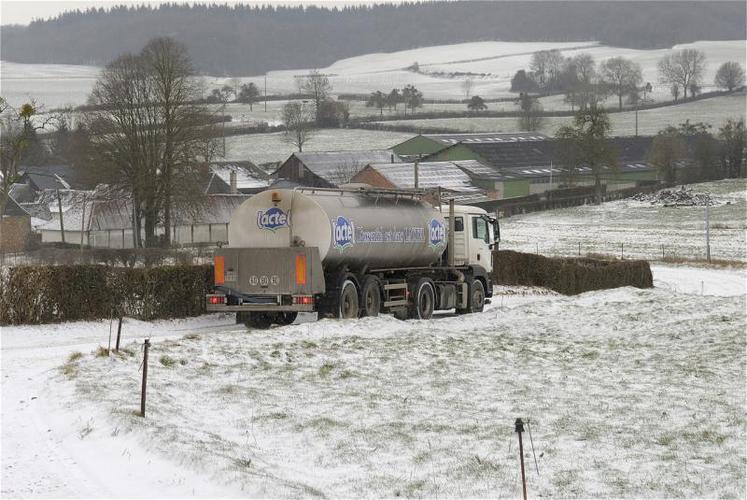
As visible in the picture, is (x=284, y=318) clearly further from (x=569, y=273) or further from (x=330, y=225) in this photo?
(x=569, y=273)

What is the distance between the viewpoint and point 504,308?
1372 inches

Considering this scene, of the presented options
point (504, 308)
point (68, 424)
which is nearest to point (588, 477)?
point (68, 424)

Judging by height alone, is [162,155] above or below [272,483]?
above

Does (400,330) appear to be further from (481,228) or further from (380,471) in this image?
(380,471)

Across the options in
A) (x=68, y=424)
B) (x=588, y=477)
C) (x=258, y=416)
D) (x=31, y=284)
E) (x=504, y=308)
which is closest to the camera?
(x=588, y=477)

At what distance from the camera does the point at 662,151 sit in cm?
12019

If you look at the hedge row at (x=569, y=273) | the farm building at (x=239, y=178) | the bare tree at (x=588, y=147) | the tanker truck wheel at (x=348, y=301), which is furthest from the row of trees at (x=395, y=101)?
the tanker truck wheel at (x=348, y=301)

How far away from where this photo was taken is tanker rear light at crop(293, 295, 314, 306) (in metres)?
27.2

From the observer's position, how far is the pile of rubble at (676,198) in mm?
101125

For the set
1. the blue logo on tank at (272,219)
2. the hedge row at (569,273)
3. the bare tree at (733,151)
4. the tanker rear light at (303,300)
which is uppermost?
the bare tree at (733,151)

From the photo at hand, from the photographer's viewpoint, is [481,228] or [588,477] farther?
[481,228]

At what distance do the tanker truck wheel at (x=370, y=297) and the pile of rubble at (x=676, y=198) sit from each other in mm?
74316

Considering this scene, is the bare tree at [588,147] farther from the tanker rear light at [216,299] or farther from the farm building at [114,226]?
the tanker rear light at [216,299]

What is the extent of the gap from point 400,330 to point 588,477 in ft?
45.6
